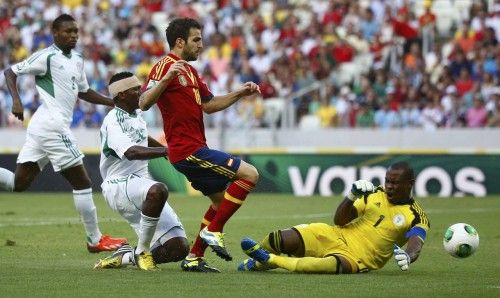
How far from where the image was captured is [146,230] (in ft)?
34.6

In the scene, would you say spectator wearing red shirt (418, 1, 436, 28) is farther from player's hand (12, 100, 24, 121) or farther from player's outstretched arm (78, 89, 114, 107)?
player's hand (12, 100, 24, 121)

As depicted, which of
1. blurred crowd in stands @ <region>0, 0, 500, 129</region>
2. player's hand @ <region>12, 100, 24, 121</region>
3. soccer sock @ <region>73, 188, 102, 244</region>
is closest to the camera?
player's hand @ <region>12, 100, 24, 121</region>

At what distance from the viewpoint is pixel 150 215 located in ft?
34.4

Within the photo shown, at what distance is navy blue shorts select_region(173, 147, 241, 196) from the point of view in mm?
10336

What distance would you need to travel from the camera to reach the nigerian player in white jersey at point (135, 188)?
34.7 ft

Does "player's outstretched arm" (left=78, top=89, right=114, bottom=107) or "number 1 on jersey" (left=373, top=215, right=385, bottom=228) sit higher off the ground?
"player's outstretched arm" (left=78, top=89, right=114, bottom=107)

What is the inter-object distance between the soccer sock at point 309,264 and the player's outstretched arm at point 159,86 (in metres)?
1.68

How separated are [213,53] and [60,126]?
649 inches

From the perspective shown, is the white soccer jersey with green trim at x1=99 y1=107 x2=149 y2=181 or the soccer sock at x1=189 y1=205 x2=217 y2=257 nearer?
the soccer sock at x1=189 y1=205 x2=217 y2=257

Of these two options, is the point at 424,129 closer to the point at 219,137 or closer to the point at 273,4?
the point at 219,137

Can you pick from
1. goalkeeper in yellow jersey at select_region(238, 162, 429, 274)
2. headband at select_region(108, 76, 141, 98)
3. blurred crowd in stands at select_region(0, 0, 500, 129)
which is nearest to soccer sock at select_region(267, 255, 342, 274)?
→ goalkeeper in yellow jersey at select_region(238, 162, 429, 274)

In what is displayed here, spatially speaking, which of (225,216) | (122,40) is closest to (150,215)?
(225,216)

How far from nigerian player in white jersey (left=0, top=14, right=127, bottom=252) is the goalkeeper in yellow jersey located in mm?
3188

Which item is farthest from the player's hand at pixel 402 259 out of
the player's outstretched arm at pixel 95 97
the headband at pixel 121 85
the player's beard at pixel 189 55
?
the player's outstretched arm at pixel 95 97
